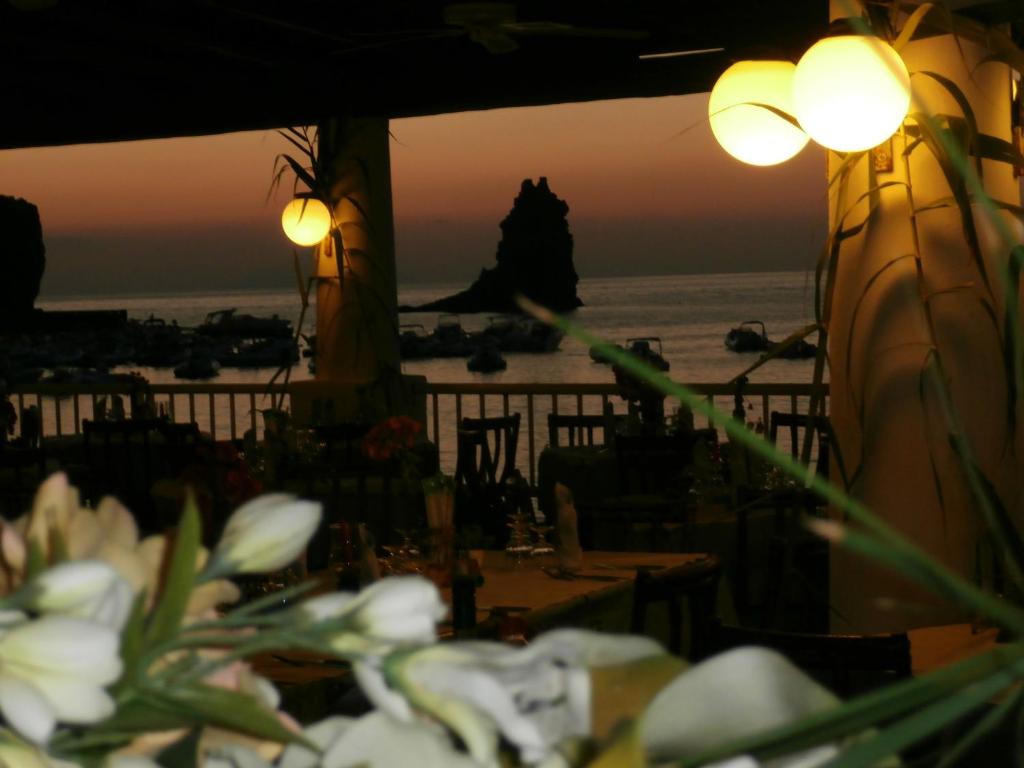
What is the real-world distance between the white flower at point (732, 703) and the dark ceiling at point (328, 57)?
4.41 metres

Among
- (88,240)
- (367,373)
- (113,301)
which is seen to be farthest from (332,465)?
(113,301)

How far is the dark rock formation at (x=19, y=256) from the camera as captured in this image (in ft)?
55.3

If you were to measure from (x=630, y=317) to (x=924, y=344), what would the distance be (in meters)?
26.2

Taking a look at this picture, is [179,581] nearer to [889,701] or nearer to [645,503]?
[889,701]

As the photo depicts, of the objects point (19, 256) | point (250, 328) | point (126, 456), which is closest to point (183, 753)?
point (126, 456)

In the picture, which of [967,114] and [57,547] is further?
[967,114]

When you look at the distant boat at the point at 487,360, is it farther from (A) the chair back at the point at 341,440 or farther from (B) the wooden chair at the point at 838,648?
(B) the wooden chair at the point at 838,648

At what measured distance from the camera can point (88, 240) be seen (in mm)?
15141

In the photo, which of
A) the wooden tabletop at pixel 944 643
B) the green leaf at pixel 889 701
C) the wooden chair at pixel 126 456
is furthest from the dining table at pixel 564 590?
the wooden chair at pixel 126 456

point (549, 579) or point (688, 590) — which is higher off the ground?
point (688, 590)

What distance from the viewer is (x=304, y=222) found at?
731 centimetres

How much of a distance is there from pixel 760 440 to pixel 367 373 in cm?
758

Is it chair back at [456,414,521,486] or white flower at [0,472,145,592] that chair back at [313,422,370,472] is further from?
white flower at [0,472,145,592]

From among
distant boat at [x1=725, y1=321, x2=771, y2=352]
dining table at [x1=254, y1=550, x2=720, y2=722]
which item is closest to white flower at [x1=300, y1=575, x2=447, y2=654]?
dining table at [x1=254, y1=550, x2=720, y2=722]
